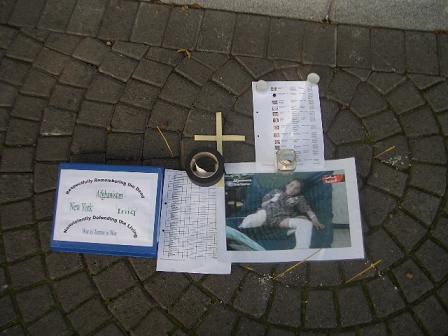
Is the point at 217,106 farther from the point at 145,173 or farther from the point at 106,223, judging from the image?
the point at 106,223

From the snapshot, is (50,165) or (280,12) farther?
(280,12)

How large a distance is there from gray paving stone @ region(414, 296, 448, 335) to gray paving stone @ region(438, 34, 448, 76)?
111 centimetres

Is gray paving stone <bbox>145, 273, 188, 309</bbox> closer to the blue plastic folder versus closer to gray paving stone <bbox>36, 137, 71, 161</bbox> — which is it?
the blue plastic folder

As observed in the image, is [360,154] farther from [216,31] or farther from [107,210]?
[107,210]

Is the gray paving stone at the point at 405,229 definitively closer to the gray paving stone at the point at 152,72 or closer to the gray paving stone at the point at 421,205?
the gray paving stone at the point at 421,205

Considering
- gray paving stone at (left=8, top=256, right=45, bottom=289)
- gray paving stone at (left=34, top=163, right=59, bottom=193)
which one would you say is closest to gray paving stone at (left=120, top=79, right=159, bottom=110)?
gray paving stone at (left=34, top=163, right=59, bottom=193)

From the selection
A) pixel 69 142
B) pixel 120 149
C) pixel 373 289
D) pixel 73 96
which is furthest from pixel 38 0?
pixel 373 289

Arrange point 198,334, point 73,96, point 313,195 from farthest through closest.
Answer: point 73,96 < point 313,195 < point 198,334

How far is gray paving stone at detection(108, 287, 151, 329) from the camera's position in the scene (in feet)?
5.99

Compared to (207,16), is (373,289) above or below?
below

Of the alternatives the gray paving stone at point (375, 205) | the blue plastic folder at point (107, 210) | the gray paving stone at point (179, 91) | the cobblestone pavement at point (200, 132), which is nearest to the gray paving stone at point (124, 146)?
the cobblestone pavement at point (200, 132)

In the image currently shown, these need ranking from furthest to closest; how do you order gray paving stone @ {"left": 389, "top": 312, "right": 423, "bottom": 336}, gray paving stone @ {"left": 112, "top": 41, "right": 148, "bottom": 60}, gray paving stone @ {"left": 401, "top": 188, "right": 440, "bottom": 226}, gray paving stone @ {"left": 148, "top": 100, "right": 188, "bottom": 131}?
gray paving stone @ {"left": 112, "top": 41, "right": 148, "bottom": 60} < gray paving stone @ {"left": 148, "top": 100, "right": 188, "bottom": 131} < gray paving stone @ {"left": 401, "top": 188, "right": 440, "bottom": 226} < gray paving stone @ {"left": 389, "top": 312, "right": 423, "bottom": 336}

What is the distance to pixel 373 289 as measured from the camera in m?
1.84

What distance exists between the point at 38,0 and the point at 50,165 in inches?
35.6
